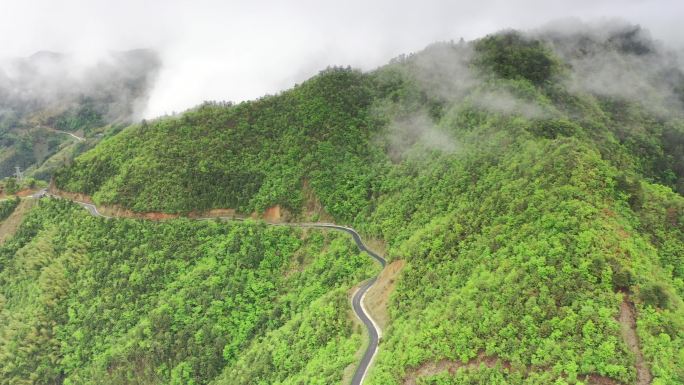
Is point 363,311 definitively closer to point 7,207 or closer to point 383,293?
point 383,293

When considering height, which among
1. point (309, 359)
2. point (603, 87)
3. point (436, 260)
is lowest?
point (309, 359)

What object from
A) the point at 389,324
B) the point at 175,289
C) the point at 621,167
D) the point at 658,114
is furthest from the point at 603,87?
the point at 175,289

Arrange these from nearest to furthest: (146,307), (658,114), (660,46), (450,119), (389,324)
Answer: (389,324), (146,307), (450,119), (658,114), (660,46)

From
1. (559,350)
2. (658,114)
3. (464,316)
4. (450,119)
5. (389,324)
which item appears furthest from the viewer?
(658,114)

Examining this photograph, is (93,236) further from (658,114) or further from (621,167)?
(658,114)

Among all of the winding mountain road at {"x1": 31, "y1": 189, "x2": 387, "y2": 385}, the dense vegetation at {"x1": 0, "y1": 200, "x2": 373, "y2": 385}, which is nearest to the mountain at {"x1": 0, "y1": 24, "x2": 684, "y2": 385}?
the dense vegetation at {"x1": 0, "y1": 200, "x2": 373, "y2": 385}

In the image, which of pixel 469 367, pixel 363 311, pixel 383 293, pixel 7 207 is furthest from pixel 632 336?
pixel 7 207
